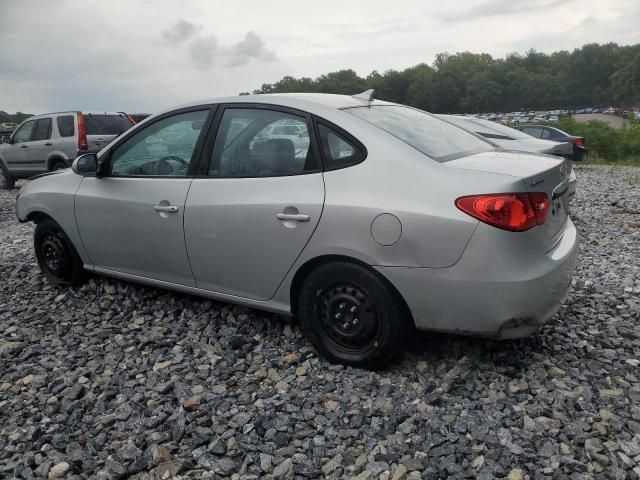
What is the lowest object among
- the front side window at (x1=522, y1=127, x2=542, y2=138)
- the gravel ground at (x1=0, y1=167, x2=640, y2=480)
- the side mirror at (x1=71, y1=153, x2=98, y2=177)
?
the gravel ground at (x1=0, y1=167, x2=640, y2=480)

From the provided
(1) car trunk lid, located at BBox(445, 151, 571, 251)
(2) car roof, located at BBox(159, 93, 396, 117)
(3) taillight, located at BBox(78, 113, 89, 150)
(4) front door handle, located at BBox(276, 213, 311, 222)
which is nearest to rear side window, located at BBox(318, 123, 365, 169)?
(2) car roof, located at BBox(159, 93, 396, 117)

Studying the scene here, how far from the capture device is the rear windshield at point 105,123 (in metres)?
12.4

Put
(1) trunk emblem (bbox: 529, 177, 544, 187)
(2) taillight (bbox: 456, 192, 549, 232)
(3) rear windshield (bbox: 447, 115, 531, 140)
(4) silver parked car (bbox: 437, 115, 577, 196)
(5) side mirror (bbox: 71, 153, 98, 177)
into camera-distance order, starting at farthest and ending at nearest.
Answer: (3) rear windshield (bbox: 447, 115, 531, 140), (4) silver parked car (bbox: 437, 115, 577, 196), (5) side mirror (bbox: 71, 153, 98, 177), (1) trunk emblem (bbox: 529, 177, 544, 187), (2) taillight (bbox: 456, 192, 549, 232)

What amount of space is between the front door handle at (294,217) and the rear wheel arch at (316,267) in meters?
0.24

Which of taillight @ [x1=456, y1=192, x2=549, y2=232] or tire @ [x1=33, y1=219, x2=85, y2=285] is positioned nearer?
taillight @ [x1=456, y1=192, x2=549, y2=232]

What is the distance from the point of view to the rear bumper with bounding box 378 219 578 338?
9.11 feet

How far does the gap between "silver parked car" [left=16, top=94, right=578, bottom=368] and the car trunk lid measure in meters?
0.01

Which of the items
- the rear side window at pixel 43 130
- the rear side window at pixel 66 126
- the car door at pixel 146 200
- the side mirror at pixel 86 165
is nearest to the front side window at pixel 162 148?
the car door at pixel 146 200

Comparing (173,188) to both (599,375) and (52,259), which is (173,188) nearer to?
(52,259)

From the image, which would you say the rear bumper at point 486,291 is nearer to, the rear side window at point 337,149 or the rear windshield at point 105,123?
the rear side window at point 337,149

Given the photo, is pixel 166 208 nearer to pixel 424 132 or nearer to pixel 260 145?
pixel 260 145

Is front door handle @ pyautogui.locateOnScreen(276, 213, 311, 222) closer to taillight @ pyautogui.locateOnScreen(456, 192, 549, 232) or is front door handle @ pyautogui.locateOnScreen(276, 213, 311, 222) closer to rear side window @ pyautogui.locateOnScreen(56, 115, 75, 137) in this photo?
taillight @ pyautogui.locateOnScreen(456, 192, 549, 232)

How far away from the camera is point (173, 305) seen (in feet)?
14.6

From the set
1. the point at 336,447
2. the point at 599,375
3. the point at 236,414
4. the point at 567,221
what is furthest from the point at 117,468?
the point at 567,221
